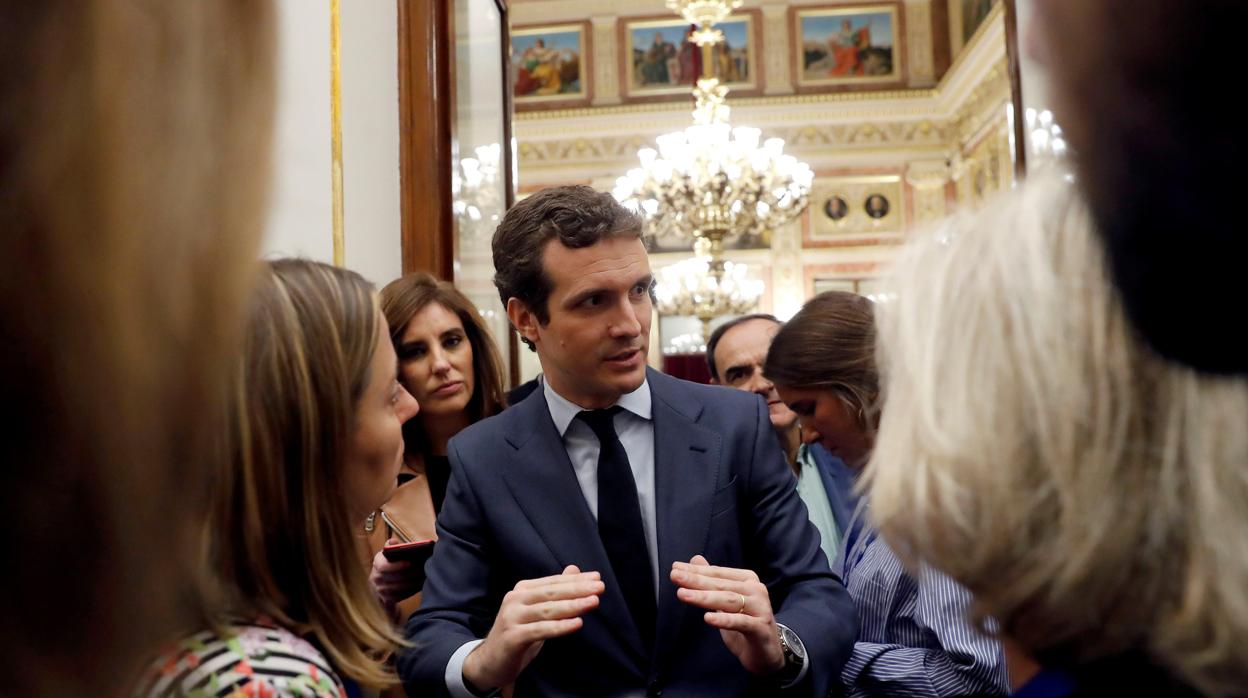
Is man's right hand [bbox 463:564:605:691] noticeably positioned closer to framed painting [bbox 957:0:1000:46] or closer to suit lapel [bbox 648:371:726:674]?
suit lapel [bbox 648:371:726:674]

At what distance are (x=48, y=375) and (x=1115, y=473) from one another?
69 cm

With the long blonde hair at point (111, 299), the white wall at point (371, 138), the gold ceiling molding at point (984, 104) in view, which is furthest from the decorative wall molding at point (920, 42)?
the long blonde hair at point (111, 299)

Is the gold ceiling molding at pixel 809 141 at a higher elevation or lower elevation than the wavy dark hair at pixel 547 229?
higher

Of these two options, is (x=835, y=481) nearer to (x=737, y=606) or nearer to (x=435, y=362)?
(x=435, y=362)

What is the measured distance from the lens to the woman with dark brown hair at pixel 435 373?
3.00 m

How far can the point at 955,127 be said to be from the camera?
1658cm

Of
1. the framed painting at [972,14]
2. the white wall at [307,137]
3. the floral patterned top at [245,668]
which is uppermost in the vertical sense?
the framed painting at [972,14]

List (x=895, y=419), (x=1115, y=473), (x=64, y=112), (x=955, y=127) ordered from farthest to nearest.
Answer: (x=955, y=127)
(x=895, y=419)
(x=1115, y=473)
(x=64, y=112)

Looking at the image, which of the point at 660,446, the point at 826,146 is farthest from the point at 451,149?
the point at 826,146

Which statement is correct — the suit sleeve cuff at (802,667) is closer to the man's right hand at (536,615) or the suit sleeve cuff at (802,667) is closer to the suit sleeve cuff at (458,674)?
the man's right hand at (536,615)

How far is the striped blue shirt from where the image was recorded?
1962 mm

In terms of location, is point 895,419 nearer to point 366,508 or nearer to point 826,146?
point 366,508

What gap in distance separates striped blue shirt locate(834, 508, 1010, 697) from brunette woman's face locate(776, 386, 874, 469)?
261 mm

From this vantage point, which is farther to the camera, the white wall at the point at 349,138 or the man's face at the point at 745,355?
the man's face at the point at 745,355
